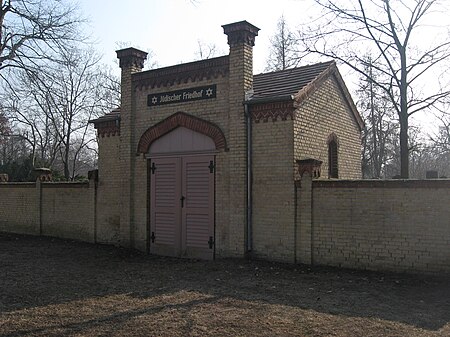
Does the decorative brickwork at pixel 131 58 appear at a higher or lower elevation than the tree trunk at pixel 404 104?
higher

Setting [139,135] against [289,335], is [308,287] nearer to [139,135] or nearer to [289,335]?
[289,335]

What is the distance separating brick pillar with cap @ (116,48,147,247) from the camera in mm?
12867

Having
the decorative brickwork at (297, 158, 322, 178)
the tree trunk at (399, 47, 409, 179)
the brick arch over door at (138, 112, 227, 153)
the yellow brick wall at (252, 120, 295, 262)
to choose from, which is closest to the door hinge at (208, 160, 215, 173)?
the brick arch over door at (138, 112, 227, 153)

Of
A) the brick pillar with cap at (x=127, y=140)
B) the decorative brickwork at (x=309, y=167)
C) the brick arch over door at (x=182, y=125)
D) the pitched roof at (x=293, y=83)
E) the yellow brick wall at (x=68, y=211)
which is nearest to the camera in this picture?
the decorative brickwork at (x=309, y=167)

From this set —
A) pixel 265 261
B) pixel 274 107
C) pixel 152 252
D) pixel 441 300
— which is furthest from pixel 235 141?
pixel 441 300

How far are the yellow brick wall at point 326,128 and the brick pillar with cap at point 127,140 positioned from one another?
16.2ft

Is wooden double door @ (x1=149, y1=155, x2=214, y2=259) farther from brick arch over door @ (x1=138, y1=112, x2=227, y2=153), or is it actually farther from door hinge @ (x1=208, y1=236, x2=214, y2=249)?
brick arch over door @ (x1=138, y1=112, x2=227, y2=153)

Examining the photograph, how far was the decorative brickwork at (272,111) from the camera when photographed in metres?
10.3

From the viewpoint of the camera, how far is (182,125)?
11836 mm

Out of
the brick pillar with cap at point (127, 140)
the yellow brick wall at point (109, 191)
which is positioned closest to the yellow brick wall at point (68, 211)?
the yellow brick wall at point (109, 191)

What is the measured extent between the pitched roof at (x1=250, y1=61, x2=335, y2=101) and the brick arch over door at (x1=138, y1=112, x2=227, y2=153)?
1285mm

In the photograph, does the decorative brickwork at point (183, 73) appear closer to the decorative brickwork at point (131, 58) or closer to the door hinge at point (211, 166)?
the decorative brickwork at point (131, 58)

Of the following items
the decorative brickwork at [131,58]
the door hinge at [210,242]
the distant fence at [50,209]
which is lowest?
the door hinge at [210,242]

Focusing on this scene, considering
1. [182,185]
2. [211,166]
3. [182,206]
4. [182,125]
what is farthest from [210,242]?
[182,125]
